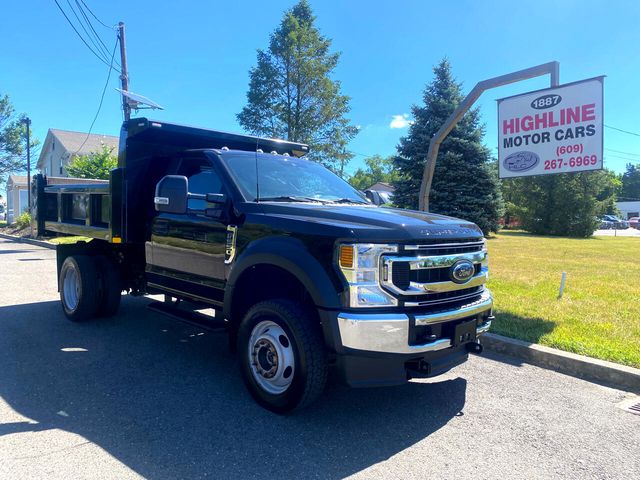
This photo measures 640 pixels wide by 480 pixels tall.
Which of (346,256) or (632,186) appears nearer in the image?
(346,256)

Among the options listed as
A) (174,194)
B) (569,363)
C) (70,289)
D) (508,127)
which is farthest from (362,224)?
(508,127)

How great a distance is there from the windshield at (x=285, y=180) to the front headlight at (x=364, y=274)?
120cm

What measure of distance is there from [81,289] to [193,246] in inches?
92.7

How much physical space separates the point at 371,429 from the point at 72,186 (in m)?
5.40

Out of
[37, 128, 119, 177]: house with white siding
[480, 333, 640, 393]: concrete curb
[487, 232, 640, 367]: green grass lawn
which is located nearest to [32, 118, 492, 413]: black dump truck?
[480, 333, 640, 393]: concrete curb

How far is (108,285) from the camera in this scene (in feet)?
20.5

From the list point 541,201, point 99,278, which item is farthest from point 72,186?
point 541,201

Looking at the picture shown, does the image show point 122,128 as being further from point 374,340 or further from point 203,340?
point 374,340

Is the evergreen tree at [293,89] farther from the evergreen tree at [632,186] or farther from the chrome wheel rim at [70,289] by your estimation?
the evergreen tree at [632,186]

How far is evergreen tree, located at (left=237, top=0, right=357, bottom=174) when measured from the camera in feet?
80.5

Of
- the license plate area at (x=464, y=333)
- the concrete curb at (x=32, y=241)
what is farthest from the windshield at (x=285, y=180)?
the concrete curb at (x=32, y=241)

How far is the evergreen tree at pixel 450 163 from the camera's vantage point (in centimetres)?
2341

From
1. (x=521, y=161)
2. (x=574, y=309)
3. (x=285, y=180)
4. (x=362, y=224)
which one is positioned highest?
(x=521, y=161)

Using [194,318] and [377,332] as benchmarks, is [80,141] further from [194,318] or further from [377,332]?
[377,332]
